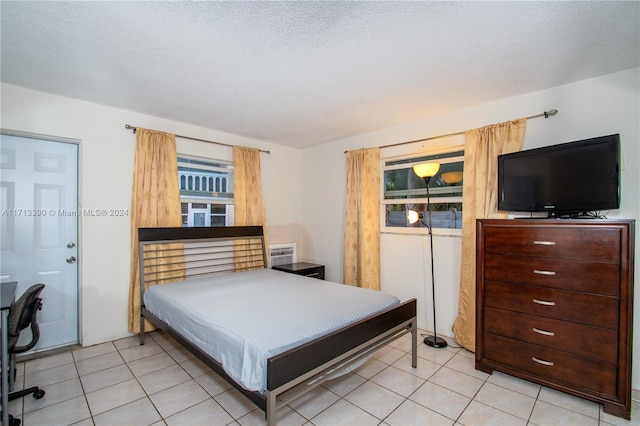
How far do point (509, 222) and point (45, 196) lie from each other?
14.8 feet

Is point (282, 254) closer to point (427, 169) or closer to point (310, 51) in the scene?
point (427, 169)

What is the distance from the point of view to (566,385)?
7.45 feet

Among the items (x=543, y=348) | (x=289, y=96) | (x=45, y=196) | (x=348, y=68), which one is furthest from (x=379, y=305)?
(x=45, y=196)

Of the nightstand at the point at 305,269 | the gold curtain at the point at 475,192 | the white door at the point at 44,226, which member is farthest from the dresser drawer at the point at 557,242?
the white door at the point at 44,226

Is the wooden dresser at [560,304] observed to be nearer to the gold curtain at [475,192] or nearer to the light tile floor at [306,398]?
the light tile floor at [306,398]

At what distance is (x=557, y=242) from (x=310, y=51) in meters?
2.44

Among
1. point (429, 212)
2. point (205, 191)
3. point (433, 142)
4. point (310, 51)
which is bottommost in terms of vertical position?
point (429, 212)

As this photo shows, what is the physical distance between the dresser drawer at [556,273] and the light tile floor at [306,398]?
2.91 ft

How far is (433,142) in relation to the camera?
3588 mm

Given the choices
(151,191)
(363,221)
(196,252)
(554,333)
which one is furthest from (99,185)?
(554,333)

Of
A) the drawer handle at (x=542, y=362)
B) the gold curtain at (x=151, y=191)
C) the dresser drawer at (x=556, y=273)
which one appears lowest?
the drawer handle at (x=542, y=362)

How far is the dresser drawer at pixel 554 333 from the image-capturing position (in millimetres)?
2123

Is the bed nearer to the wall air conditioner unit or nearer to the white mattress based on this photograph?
the white mattress

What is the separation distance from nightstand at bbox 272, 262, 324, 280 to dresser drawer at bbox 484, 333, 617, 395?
97.4 inches
